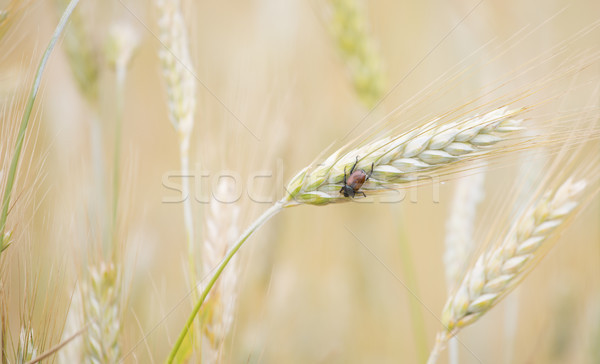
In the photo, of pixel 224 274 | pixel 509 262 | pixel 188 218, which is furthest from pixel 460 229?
pixel 188 218

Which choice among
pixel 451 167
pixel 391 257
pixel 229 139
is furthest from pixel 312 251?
pixel 451 167

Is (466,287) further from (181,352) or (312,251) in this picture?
(312,251)

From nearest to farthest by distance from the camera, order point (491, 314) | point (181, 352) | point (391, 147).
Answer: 1. point (391, 147)
2. point (181, 352)
3. point (491, 314)

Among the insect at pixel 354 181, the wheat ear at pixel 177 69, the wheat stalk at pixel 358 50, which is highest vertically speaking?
the wheat stalk at pixel 358 50

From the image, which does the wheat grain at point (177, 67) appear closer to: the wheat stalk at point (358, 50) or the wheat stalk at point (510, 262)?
the wheat stalk at point (358, 50)

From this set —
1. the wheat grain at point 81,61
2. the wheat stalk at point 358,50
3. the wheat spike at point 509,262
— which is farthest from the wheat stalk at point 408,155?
the wheat grain at point 81,61

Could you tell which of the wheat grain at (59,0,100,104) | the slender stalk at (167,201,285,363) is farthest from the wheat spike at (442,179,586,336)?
the wheat grain at (59,0,100,104)
